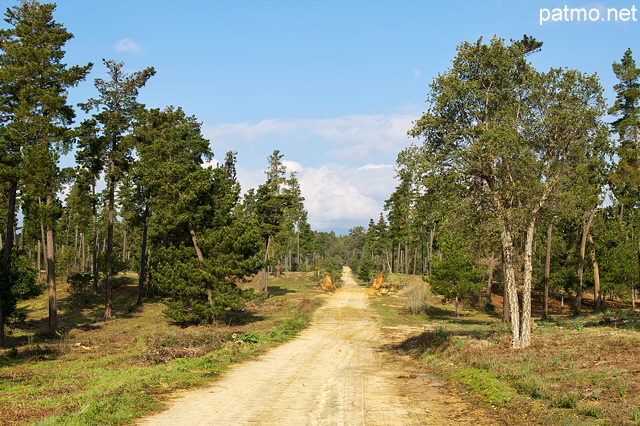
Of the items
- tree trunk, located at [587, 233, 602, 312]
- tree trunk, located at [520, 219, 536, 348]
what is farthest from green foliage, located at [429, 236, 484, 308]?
tree trunk, located at [520, 219, 536, 348]

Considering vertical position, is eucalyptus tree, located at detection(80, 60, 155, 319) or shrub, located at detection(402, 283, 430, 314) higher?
eucalyptus tree, located at detection(80, 60, 155, 319)

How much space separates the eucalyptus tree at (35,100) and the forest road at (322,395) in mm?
15881

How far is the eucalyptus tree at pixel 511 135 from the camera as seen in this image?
16.0 meters

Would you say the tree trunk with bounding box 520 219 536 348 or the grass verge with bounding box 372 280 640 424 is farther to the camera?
the tree trunk with bounding box 520 219 536 348

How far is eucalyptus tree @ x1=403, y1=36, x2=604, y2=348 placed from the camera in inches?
630

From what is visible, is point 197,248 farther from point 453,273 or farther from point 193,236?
point 453,273

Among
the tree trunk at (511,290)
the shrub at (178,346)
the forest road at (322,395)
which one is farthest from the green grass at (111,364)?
the tree trunk at (511,290)

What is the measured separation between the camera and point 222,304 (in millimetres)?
28312

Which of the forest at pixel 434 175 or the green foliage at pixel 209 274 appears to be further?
the green foliage at pixel 209 274

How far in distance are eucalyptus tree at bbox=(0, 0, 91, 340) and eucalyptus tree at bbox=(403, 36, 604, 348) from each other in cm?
1978

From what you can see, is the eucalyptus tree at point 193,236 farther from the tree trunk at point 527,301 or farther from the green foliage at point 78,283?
the tree trunk at point 527,301

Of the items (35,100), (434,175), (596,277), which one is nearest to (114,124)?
(35,100)

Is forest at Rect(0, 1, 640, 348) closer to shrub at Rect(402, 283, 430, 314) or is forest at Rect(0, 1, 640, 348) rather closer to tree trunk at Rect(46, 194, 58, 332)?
tree trunk at Rect(46, 194, 58, 332)

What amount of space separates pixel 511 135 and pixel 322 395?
10798 millimetres
